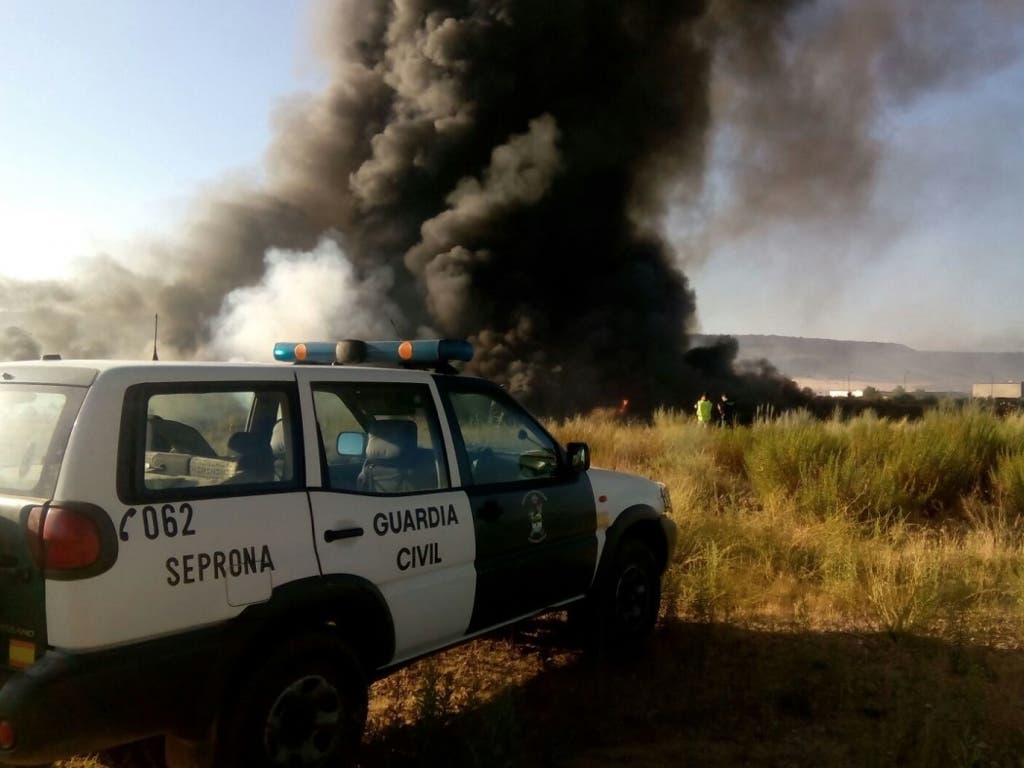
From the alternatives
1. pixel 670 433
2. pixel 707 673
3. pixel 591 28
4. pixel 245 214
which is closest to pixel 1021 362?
pixel 591 28

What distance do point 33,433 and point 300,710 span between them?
1266mm

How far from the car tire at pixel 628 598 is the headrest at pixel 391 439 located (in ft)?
4.82

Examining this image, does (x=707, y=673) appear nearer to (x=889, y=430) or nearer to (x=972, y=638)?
→ (x=972, y=638)

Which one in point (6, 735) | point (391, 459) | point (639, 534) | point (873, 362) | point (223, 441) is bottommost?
point (6, 735)

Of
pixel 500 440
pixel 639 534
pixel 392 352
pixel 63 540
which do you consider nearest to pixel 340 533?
pixel 63 540

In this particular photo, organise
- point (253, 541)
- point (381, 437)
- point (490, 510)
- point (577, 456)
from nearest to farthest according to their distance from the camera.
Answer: point (253, 541), point (381, 437), point (490, 510), point (577, 456)

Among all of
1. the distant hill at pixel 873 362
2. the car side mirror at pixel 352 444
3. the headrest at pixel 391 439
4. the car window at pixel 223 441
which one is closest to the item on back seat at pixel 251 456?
the car window at pixel 223 441

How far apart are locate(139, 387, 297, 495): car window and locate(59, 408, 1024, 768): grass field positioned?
120 cm

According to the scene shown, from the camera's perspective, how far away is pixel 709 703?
442cm

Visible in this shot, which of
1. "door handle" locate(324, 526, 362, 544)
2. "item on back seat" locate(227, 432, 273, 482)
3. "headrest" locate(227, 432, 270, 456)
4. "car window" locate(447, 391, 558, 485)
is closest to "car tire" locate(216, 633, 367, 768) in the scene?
"door handle" locate(324, 526, 362, 544)

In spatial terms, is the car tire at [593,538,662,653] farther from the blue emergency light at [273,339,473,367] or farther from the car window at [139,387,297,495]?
the car window at [139,387,297,495]

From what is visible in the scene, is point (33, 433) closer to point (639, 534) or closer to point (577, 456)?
point (577, 456)

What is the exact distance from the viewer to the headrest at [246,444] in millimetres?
3350

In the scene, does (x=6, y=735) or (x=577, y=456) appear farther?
(x=577, y=456)
